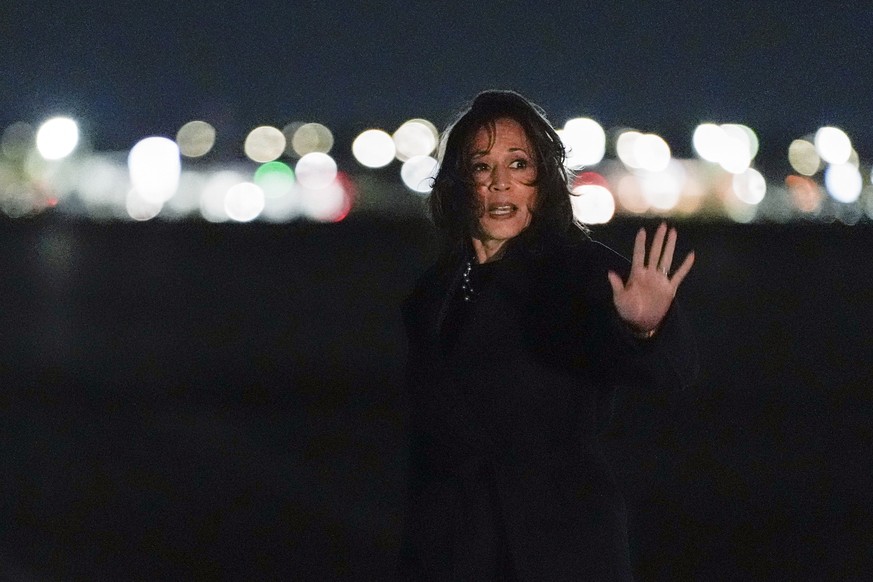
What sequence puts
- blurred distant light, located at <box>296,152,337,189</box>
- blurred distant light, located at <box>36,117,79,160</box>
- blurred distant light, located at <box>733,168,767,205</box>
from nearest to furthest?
1. blurred distant light, located at <box>36,117,79,160</box>
2. blurred distant light, located at <box>733,168,767,205</box>
3. blurred distant light, located at <box>296,152,337,189</box>

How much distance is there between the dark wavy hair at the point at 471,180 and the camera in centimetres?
391

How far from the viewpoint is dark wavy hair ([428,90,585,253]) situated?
3.91m

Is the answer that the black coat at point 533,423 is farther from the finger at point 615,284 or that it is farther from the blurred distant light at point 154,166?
the blurred distant light at point 154,166

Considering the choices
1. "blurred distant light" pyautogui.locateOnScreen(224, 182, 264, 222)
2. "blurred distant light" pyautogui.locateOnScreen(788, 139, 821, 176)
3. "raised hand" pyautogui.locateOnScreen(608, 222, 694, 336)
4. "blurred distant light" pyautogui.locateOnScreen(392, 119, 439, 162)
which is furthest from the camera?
"blurred distant light" pyautogui.locateOnScreen(788, 139, 821, 176)

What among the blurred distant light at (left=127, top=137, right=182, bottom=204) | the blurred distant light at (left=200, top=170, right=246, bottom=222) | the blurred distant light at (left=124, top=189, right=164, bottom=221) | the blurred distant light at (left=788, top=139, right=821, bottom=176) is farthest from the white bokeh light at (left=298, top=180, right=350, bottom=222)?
the blurred distant light at (left=788, top=139, right=821, bottom=176)

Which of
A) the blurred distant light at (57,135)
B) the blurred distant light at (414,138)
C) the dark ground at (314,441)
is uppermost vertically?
the blurred distant light at (414,138)

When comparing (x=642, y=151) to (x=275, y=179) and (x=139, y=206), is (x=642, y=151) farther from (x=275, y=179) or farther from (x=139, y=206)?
(x=139, y=206)

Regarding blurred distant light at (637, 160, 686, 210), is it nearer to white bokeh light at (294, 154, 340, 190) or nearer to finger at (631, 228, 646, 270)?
white bokeh light at (294, 154, 340, 190)

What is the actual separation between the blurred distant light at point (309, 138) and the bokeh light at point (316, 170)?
160 cm

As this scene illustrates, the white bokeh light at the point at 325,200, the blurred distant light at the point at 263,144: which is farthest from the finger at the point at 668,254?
the blurred distant light at the point at 263,144

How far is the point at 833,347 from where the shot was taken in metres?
20.4

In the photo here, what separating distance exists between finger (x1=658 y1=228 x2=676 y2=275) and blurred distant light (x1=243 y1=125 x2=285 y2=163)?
464 feet

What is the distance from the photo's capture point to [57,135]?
324 ft

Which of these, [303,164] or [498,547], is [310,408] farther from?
[303,164]
